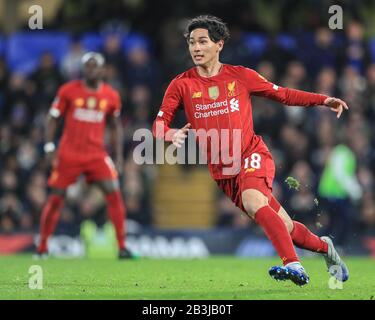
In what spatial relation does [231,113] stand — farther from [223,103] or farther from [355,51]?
[355,51]

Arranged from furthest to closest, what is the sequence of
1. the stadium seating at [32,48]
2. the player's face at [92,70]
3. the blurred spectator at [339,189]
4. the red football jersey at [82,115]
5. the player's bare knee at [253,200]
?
the stadium seating at [32,48] < the blurred spectator at [339,189] < the red football jersey at [82,115] < the player's face at [92,70] < the player's bare knee at [253,200]

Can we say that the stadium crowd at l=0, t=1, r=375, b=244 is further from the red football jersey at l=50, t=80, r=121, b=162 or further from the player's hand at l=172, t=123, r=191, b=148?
the player's hand at l=172, t=123, r=191, b=148

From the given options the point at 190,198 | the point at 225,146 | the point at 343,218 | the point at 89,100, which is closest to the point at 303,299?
the point at 225,146

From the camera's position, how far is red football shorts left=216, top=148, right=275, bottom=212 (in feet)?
28.4

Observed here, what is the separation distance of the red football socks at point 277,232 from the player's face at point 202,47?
138 centimetres

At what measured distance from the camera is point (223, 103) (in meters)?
8.87

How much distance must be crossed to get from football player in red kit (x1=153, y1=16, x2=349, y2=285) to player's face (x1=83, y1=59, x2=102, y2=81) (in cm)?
434

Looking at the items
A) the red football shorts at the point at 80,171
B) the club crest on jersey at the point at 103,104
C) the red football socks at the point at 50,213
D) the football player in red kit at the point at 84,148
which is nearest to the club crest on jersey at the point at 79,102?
the football player in red kit at the point at 84,148

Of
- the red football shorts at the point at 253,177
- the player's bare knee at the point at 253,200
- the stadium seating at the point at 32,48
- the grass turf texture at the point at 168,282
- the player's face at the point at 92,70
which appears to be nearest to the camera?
the grass turf texture at the point at 168,282

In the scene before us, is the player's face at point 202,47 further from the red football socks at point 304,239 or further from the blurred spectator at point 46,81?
the blurred spectator at point 46,81

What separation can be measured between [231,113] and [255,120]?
27.0 ft

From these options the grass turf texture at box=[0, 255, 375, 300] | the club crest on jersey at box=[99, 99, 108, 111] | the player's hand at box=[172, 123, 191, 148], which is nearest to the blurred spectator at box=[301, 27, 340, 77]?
the club crest on jersey at box=[99, 99, 108, 111]

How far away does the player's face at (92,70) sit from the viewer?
13234mm

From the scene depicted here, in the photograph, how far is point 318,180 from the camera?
1647cm
